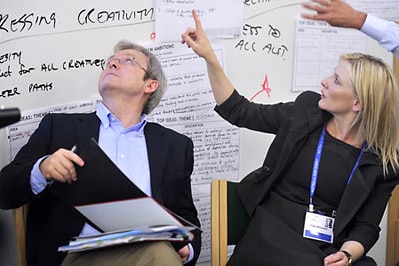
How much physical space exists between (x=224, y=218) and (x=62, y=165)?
0.71 metres

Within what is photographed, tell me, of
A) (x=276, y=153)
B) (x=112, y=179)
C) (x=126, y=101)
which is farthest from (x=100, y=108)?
(x=276, y=153)

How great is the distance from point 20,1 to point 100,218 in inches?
33.0

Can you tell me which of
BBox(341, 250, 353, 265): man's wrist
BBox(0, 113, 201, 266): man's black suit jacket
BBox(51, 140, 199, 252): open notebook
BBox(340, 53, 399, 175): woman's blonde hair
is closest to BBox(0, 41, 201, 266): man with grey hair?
BBox(0, 113, 201, 266): man's black suit jacket

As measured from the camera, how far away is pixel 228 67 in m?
2.58

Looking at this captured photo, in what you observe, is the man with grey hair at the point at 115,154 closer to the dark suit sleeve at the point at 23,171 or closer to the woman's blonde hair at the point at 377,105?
the dark suit sleeve at the point at 23,171

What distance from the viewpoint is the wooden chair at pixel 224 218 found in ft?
7.12

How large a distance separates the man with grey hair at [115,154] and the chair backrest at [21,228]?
2cm

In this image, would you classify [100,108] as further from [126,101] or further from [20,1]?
[20,1]

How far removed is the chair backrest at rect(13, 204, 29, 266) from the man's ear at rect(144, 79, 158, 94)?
1.82 ft

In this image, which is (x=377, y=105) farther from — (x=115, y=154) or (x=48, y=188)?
(x=48, y=188)

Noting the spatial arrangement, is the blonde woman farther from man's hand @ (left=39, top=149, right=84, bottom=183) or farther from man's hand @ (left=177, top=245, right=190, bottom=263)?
man's hand @ (left=39, top=149, right=84, bottom=183)

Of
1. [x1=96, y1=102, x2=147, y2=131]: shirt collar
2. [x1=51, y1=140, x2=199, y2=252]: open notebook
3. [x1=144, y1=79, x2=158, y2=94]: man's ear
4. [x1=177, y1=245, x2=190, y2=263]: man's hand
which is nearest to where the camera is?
[x1=51, y1=140, x2=199, y2=252]: open notebook

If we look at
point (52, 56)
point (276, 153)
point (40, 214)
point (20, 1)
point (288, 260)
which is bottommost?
point (288, 260)

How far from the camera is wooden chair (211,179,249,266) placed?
217 centimetres
